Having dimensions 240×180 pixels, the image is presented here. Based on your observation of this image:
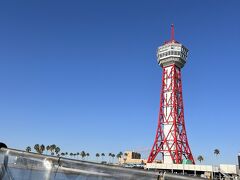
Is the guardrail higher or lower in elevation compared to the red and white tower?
lower

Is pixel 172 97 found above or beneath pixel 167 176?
above

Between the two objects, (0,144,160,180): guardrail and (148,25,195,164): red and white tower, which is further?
(148,25,195,164): red and white tower

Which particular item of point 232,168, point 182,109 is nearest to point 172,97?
point 182,109

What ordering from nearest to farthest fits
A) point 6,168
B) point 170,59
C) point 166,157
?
point 6,168
point 166,157
point 170,59

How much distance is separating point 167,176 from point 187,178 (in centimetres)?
33

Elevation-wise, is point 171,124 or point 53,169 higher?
point 171,124

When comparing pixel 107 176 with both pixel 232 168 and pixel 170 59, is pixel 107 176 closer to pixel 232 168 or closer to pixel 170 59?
pixel 232 168

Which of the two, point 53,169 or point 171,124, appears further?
point 171,124

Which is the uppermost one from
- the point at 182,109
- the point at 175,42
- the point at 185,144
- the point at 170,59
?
the point at 175,42

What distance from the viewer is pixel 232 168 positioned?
98062mm

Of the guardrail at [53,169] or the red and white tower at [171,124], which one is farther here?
the red and white tower at [171,124]

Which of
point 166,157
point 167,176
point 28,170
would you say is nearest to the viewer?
point 167,176

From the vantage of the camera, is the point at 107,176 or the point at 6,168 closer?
the point at 107,176

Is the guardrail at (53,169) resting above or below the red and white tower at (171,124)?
below
